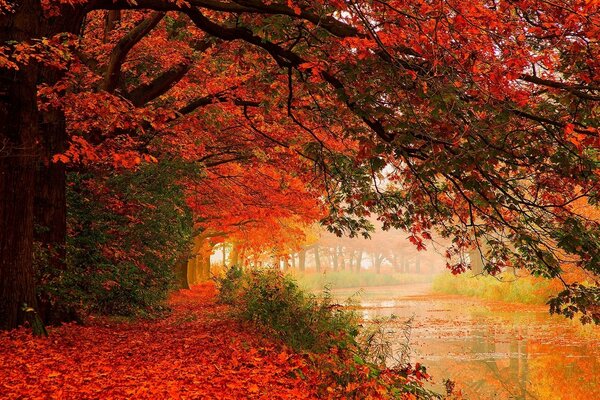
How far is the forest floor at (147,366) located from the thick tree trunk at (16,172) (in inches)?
27.9

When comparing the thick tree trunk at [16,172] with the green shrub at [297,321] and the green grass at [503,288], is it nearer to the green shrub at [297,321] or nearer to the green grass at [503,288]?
the green shrub at [297,321]

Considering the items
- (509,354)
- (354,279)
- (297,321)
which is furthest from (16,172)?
(354,279)

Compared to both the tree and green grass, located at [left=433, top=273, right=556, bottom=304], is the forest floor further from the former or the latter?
green grass, located at [left=433, top=273, right=556, bottom=304]

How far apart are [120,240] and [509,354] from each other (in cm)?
1077

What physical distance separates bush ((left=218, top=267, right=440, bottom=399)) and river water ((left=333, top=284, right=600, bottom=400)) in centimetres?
87

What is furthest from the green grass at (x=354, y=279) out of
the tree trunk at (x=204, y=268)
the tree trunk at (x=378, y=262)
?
the tree trunk at (x=378, y=262)

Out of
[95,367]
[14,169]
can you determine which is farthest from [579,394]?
[14,169]

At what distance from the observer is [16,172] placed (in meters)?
9.95

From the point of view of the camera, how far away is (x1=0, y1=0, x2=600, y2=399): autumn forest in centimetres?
802

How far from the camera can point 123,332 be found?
41.5ft

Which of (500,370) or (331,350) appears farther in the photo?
(500,370)

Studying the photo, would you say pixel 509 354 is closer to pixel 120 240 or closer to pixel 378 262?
pixel 120 240

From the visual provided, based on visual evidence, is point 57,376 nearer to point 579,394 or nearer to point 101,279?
point 101,279

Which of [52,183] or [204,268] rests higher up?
[52,183]
